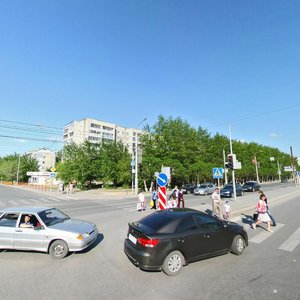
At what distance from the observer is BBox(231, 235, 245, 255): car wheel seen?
681 cm

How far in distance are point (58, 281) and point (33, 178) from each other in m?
87.6

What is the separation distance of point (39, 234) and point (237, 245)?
5754mm

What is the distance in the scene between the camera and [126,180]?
43.9 meters

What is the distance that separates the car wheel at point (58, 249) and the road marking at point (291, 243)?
6626mm

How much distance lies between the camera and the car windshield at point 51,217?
278 inches

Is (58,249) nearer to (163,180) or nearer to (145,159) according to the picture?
(163,180)

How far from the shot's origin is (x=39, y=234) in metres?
6.73

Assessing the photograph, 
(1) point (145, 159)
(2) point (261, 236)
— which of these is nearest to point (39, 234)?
(2) point (261, 236)

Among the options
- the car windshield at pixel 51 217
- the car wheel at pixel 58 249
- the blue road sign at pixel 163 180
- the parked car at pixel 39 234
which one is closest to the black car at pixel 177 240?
the parked car at pixel 39 234

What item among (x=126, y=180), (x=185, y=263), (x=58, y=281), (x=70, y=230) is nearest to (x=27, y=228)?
(x=70, y=230)

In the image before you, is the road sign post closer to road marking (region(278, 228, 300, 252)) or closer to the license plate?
the license plate

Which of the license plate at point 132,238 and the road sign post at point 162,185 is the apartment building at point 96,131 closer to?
the road sign post at point 162,185

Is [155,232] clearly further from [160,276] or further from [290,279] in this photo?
[290,279]

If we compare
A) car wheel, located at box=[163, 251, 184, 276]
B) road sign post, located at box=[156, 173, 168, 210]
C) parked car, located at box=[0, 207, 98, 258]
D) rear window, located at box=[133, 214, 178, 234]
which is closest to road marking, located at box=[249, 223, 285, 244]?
car wheel, located at box=[163, 251, 184, 276]
